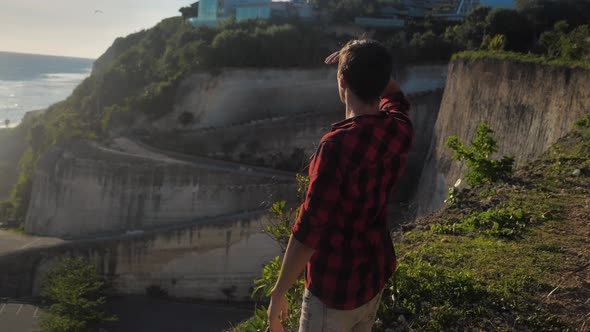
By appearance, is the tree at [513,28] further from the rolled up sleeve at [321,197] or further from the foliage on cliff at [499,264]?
the rolled up sleeve at [321,197]

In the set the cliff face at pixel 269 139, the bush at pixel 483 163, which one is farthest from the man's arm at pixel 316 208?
the cliff face at pixel 269 139

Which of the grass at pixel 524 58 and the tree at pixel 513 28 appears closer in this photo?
the grass at pixel 524 58

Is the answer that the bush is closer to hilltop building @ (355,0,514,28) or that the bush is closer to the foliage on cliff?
the foliage on cliff

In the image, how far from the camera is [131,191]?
64.7 ft

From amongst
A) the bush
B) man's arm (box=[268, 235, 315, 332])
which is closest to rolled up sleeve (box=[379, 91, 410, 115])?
man's arm (box=[268, 235, 315, 332])

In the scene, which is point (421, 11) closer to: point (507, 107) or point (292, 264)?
point (507, 107)

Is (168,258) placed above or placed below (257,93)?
below

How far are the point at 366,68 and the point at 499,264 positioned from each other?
237 centimetres

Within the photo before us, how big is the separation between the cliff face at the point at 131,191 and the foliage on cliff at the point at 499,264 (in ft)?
42.6

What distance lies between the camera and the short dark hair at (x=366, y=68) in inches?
79.4

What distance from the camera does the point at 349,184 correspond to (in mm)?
2000

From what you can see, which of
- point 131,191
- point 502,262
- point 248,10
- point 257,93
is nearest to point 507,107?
point 502,262

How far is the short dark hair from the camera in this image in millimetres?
2018

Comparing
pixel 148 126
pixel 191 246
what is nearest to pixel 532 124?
pixel 191 246
